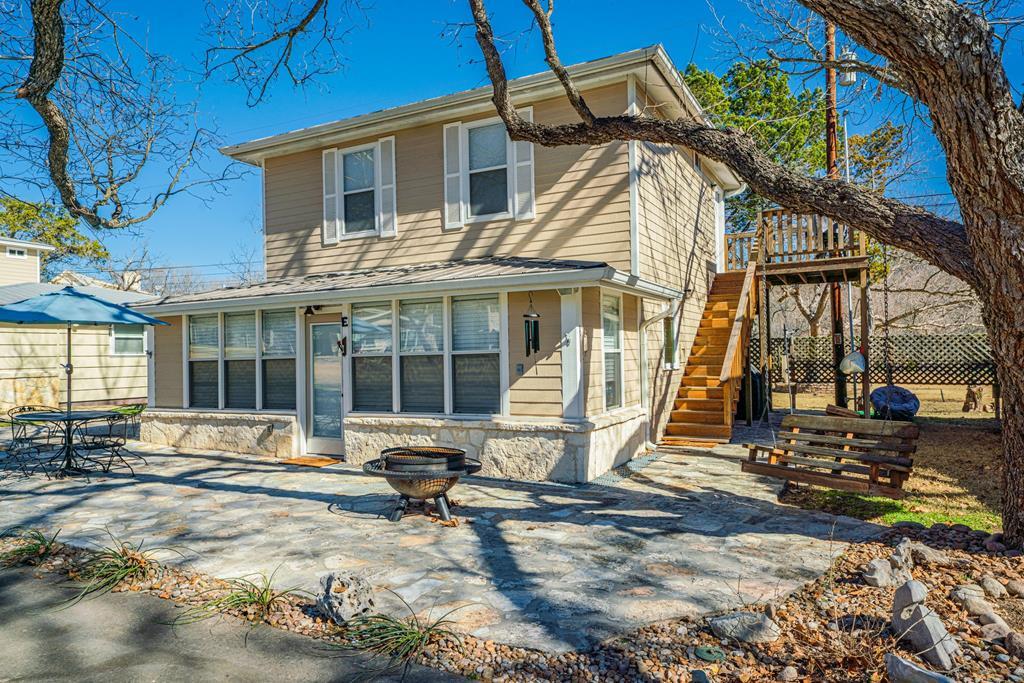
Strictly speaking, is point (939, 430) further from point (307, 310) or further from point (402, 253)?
point (307, 310)

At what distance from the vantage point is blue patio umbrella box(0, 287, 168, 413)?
7770 millimetres

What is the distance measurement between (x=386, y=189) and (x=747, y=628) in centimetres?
856

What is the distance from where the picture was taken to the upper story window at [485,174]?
919 cm

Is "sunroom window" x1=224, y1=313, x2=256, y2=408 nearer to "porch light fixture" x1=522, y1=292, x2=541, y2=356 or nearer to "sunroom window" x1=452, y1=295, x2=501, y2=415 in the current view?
"sunroom window" x1=452, y1=295, x2=501, y2=415

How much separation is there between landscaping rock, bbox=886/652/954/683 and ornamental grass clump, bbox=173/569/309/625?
323 centimetres

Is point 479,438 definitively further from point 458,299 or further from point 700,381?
point 700,381

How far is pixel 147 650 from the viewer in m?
3.37

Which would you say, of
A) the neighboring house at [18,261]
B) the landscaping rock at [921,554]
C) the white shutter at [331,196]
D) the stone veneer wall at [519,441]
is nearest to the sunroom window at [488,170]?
the white shutter at [331,196]

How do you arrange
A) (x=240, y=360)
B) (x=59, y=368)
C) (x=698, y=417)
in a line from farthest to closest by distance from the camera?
1. (x=59, y=368)
2. (x=698, y=417)
3. (x=240, y=360)

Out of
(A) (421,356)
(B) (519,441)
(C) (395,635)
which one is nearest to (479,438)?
(B) (519,441)

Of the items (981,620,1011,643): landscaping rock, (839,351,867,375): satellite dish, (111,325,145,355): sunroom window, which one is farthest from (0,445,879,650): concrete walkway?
(111,325,145,355): sunroom window

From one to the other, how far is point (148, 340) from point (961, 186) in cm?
1155

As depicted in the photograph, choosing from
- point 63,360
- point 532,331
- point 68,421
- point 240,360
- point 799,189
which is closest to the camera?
point 799,189

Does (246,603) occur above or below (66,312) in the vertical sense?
below
